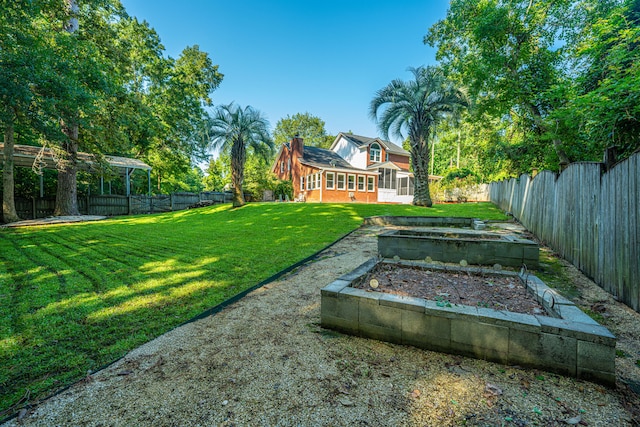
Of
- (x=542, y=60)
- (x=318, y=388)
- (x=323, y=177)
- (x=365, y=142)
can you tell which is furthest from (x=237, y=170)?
(x=318, y=388)

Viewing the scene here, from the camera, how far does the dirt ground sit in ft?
5.67

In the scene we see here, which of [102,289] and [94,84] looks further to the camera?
[94,84]

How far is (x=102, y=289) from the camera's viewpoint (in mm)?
4008

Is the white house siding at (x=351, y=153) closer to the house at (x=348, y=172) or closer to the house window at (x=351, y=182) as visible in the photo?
the house at (x=348, y=172)

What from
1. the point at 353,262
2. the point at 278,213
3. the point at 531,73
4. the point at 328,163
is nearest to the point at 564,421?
the point at 353,262

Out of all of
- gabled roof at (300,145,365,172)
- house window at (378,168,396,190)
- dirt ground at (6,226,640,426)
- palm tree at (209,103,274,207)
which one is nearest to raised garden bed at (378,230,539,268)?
dirt ground at (6,226,640,426)

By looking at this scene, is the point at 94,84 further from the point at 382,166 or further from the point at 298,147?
the point at 382,166

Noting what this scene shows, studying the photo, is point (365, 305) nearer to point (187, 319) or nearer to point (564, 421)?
point (564, 421)

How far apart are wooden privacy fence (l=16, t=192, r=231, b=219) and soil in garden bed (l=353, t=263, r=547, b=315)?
20.7 m

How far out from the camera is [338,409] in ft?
5.93

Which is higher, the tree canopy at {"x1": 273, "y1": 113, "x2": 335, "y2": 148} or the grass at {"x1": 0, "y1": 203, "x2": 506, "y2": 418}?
the tree canopy at {"x1": 273, "y1": 113, "x2": 335, "y2": 148}

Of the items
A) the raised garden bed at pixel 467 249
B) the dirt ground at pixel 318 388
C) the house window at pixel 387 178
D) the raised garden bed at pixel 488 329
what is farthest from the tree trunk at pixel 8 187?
the house window at pixel 387 178

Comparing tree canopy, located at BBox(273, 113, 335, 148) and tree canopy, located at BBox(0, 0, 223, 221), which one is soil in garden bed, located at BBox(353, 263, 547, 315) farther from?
tree canopy, located at BBox(273, 113, 335, 148)

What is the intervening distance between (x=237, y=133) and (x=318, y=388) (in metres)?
18.3
